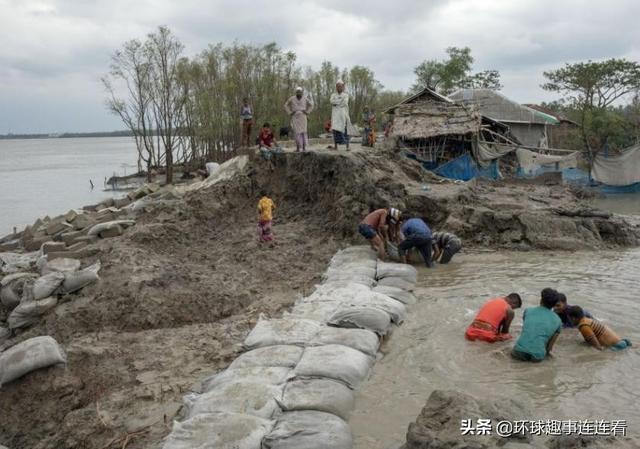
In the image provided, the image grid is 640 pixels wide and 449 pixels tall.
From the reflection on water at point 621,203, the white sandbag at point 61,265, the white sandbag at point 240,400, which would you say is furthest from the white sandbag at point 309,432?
the reflection on water at point 621,203

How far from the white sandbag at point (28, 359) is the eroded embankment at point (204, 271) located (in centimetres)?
11

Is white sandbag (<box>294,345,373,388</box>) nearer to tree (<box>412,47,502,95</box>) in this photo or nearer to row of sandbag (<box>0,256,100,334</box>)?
row of sandbag (<box>0,256,100,334</box>)

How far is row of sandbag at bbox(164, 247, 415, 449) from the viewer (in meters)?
3.34

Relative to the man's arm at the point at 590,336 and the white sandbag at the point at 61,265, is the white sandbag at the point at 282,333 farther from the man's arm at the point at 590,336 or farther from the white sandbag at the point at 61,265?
the white sandbag at the point at 61,265

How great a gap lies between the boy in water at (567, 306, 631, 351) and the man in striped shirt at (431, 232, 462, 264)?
3.41m

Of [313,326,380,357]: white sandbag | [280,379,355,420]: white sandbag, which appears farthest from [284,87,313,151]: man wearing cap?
[280,379,355,420]: white sandbag

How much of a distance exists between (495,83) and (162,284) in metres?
32.1

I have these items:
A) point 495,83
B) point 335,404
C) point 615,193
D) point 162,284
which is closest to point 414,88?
point 495,83

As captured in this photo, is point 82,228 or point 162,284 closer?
point 162,284

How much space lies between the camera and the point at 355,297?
19.7 feet

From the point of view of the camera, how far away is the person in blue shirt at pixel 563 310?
5.11m

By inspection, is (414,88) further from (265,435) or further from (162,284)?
(265,435)

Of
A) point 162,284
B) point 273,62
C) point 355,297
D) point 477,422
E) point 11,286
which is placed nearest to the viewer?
point 477,422

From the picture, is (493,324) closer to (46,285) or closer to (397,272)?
(397,272)
